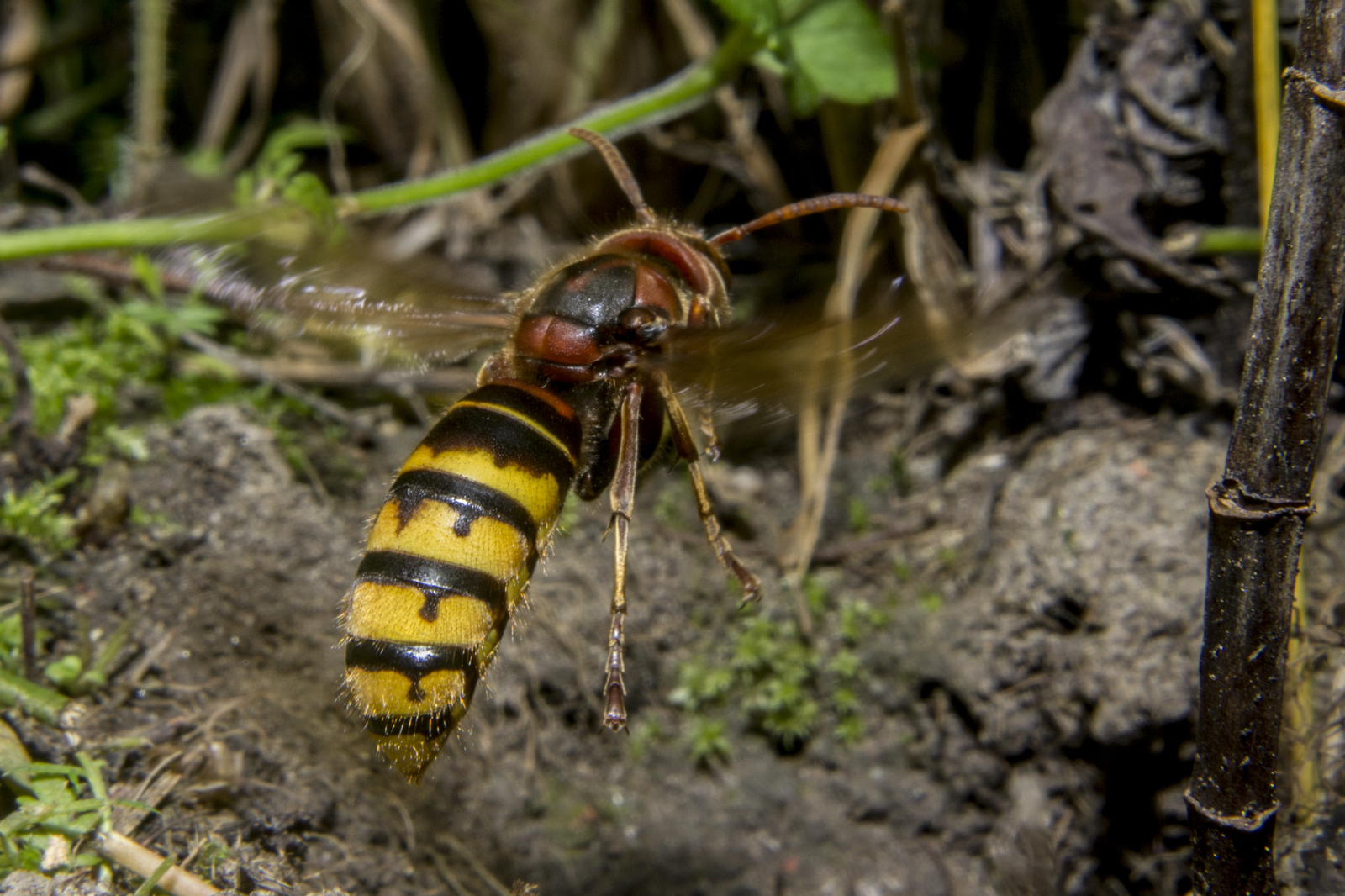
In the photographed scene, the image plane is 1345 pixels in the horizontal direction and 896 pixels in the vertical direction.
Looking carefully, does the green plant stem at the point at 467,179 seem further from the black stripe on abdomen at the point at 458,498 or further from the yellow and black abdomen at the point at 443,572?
the black stripe on abdomen at the point at 458,498

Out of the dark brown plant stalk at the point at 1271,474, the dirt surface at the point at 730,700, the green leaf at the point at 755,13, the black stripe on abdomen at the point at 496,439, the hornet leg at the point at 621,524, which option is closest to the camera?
the dark brown plant stalk at the point at 1271,474

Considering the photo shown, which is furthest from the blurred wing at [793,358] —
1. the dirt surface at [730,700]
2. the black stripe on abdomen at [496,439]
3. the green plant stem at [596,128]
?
the green plant stem at [596,128]

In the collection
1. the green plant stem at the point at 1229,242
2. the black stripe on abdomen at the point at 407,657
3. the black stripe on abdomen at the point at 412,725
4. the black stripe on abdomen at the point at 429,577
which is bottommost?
the black stripe on abdomen at the point at 412,725

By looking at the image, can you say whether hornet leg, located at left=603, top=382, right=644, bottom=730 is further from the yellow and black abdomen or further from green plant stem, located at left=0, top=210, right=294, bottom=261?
green plant stem, located at left=0, top=210, right=294, bottom=261

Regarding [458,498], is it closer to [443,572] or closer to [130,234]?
[443,572]

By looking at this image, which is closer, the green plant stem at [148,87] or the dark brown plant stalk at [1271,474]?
the dark brown plant stalk at [1271,474]

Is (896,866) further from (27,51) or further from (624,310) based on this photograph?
(27,51)

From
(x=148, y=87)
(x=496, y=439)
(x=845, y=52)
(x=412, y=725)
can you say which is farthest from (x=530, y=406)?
(x=148, y=87)
